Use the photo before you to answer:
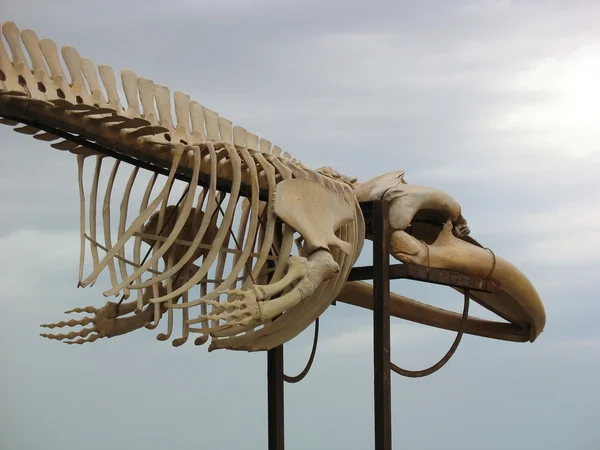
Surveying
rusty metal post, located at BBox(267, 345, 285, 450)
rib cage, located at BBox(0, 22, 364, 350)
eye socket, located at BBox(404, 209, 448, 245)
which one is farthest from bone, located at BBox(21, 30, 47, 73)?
eye socket, located at BBox(404, 209, 448, 245)

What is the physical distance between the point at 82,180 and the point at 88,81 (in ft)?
2.78

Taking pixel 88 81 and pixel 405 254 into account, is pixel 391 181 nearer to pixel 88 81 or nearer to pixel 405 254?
pixel 405 254

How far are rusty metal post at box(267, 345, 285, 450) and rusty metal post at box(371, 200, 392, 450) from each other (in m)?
1.43

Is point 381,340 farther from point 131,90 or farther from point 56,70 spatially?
point 56,70

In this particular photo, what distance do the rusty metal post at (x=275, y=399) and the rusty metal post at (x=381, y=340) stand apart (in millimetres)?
1430

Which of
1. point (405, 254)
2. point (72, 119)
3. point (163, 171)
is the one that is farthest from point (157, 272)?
point (405, 254)

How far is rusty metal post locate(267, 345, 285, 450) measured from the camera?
13.0 m

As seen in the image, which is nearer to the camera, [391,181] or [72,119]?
[72,119]

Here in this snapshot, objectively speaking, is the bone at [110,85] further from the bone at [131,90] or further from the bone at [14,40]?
the bone at [14,40]

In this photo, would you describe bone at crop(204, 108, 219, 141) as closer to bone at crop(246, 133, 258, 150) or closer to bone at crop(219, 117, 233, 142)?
bone at crop(219, 117, 233, 142)

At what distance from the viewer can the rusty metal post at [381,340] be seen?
38.9 feet

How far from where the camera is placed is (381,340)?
39.2ft

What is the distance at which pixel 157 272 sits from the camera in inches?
452

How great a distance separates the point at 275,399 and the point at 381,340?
1617mm
